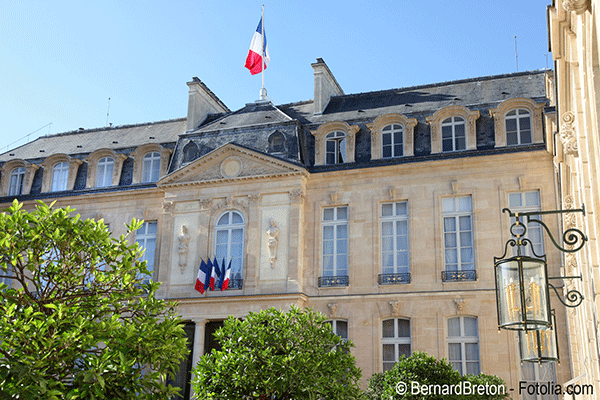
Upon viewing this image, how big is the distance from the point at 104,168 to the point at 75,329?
16.5 meters

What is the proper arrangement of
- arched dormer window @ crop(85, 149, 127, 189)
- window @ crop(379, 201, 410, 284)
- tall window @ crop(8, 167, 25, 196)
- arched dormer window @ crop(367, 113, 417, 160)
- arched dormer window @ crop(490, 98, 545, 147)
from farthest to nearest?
tall window @ crop(8, 167, 25, 196)
arched dormer window @ crop(85, 149, 127, 189)
arched dormer window @ crop(367, 113, 417, 160)
window @ crop(379, 201, 410, 284)
arched dormer window @ crop(490, 98, 545, 147)

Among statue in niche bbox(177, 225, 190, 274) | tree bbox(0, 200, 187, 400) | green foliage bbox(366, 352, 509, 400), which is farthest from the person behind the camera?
statue in niche bbox(177, 225, 190, 274)

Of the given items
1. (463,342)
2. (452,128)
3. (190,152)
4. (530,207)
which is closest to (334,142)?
(452,128)

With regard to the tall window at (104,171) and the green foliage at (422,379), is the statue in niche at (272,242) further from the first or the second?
the tall window at (104,171)

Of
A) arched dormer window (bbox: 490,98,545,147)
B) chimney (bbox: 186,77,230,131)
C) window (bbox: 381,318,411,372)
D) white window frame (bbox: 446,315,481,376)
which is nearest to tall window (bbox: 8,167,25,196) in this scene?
chimney (bbox: 186,77,230,131)

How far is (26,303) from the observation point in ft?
29.7

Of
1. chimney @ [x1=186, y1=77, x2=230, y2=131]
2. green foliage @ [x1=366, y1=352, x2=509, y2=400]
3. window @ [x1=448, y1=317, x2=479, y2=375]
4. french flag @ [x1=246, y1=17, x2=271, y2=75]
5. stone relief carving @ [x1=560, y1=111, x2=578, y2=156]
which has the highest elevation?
french flag @ [x1=246, y1=17, x2=271, y2=75]

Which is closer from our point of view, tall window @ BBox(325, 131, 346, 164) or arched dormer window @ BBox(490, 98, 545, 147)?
arched dormer window @ BBox(490, 98, 545, 147)

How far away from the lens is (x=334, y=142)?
21.6 m

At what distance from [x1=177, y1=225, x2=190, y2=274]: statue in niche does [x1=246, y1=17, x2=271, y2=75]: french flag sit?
7.07 m

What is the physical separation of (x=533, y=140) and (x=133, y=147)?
13.1 m

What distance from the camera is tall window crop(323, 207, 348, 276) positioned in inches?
802

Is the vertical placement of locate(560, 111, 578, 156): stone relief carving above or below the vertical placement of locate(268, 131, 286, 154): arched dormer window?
below

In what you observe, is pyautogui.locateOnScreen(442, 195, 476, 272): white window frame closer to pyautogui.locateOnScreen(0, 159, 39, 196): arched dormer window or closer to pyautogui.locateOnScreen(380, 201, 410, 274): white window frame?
pyautogui.locateOnScreen(380, 201, 410, 274): white window frame
